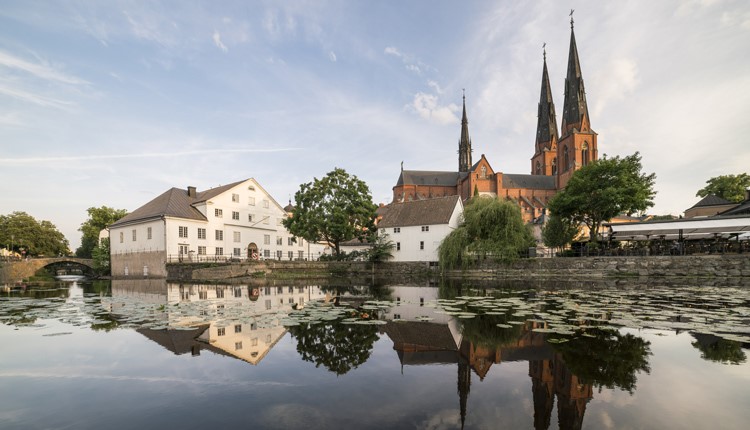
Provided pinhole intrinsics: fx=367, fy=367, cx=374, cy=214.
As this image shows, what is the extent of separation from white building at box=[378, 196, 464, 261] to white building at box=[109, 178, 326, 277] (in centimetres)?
1515

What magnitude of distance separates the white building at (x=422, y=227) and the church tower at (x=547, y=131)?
5505 cm

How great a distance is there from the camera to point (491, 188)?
77312mm

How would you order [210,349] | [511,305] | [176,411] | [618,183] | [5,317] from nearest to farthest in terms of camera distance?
[176,411], [210,349], [5,317], [511,305], [618,183]

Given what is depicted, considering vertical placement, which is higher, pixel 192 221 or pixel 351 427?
pixel 192 221

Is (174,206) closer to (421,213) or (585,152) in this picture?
(421,213)

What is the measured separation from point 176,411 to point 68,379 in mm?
2815

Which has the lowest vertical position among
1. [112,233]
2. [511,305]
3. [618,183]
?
[511,305]

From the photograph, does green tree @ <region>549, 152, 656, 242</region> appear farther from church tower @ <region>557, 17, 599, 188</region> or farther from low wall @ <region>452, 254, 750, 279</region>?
church tower @ <region>557, 17, 599, 188</region>

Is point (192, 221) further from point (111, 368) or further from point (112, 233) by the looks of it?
point (111, 368)

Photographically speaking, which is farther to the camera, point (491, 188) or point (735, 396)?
point (491, 188)

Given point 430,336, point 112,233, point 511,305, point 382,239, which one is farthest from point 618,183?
point 112,233

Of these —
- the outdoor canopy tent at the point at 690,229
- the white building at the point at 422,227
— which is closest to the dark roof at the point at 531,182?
the white building at the point at 422,227

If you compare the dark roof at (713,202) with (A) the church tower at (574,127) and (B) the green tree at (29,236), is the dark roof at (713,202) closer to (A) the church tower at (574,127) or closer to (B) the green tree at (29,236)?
(A) the church tower at (574,127)

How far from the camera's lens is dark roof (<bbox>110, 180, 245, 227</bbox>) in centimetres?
4069
